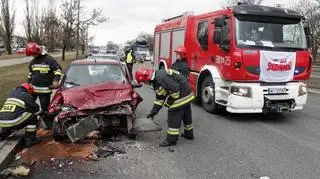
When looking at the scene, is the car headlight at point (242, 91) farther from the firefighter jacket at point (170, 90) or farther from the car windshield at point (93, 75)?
the car windshield at point (93, 75)

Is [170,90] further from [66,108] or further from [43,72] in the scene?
[43,72]

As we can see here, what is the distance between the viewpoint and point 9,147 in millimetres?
6625

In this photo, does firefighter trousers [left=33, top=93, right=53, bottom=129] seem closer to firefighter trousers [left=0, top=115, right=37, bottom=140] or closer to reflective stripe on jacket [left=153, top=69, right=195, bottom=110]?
firefighter trousers [left=0, top=115, right=37, bottom=140]

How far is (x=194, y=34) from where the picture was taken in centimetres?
1189

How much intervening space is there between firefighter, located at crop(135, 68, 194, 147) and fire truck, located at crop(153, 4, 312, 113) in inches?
91.7

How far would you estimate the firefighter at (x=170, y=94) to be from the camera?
23.4ft

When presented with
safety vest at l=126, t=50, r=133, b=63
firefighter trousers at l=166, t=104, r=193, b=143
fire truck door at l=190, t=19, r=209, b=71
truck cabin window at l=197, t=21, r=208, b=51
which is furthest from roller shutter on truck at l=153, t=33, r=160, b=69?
firefighter trousers at l=166, t=104, r=193, b=143

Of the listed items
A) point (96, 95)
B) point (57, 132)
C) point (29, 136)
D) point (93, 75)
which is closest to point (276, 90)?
point (93, 75)

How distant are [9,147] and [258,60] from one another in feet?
17.6

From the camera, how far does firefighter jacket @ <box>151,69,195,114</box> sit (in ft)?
23.4

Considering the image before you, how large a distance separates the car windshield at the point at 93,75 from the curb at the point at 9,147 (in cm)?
145

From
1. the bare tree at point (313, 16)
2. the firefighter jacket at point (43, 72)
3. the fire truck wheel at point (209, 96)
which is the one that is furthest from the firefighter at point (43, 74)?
the bare tree at point (313, 16)

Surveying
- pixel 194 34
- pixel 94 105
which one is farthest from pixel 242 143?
pixel 194 34

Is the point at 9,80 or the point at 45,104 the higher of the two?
the point at 45,104
